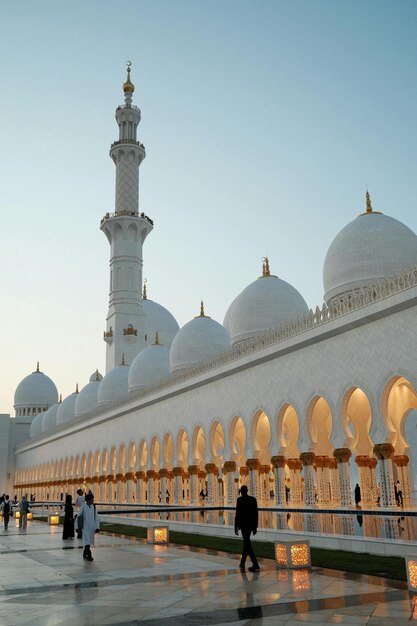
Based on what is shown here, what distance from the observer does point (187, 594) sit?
533cm

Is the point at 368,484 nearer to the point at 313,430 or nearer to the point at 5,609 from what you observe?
the point at 313,430

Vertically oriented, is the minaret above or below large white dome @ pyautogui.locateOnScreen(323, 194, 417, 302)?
above

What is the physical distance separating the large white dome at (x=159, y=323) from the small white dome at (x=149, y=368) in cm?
663

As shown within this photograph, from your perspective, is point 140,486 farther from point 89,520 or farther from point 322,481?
point 89,520

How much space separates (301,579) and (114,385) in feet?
86.4

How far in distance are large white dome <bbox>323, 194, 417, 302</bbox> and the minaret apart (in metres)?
17.0

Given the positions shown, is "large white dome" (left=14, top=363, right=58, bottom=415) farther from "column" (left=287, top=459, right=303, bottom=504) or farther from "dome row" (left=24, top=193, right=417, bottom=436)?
"column" (left=287, top=459, right=303, bottom=504)

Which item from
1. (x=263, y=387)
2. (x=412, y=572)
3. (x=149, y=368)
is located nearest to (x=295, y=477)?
(x=263, y=387)

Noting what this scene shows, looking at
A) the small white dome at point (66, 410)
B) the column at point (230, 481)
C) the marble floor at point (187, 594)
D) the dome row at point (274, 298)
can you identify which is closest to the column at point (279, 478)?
the column at point (230, 481)

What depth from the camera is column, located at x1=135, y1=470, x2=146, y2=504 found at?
84.3ft

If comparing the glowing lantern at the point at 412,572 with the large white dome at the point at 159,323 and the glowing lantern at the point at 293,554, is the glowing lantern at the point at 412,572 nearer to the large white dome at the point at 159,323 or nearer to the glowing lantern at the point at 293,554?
the glowing lantern at the point at 293,554

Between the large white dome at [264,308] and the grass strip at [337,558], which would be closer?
the grass strip at [337,558]

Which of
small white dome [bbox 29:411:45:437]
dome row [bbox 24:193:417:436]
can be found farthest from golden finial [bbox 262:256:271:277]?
small white dome [bbox 29:411:45:437]

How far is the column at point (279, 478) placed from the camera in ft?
53.2
